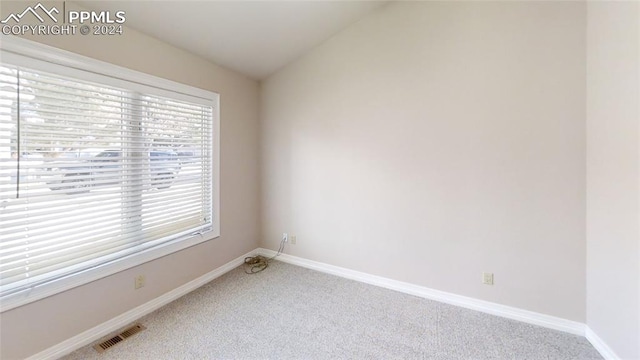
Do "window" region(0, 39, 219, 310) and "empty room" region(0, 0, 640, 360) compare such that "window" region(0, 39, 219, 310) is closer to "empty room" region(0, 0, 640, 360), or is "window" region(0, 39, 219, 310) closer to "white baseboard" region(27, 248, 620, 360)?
"empty room" region(0, 0, 640, 360)

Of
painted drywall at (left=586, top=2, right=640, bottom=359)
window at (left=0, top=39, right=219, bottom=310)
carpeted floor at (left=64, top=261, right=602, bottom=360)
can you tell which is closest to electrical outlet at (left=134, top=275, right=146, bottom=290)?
window at (left=0, top=39, right=219, bottom=310)

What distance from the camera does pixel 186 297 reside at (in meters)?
2.59

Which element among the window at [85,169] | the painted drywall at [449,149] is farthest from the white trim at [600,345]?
the window at [85,169]

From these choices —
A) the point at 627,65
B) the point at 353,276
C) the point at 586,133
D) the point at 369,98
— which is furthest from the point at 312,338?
the point at 627,65

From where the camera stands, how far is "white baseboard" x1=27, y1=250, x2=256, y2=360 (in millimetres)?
1797

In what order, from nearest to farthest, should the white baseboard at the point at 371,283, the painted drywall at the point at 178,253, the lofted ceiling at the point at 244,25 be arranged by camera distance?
the painted drywall at the point at 178,253 < the white baseboard at the point at 371,283 < the lofted ceiling at the point at 244,25

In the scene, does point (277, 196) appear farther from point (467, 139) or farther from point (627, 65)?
point (627, 65)

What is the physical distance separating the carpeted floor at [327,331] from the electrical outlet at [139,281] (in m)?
0.28

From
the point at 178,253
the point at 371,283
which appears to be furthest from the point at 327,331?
the point at 178,253

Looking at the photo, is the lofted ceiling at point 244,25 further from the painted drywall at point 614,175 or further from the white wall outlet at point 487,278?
the white wall outlet at point 487,278

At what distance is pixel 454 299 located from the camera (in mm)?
2508

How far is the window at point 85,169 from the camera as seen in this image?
164 cm

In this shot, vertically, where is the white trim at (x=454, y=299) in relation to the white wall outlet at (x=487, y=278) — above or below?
Answer: below

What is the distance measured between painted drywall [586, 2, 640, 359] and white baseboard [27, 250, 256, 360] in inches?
136
